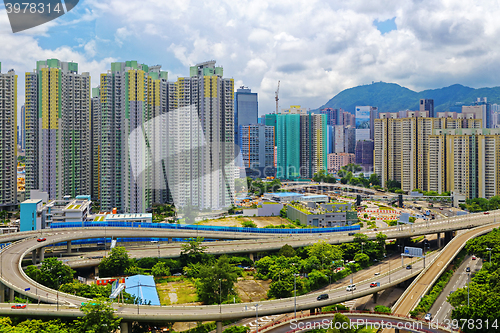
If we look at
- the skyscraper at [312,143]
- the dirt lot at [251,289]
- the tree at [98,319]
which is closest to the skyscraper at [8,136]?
the dirt lot at [251,289]

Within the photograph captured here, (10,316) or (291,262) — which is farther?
(291,262)

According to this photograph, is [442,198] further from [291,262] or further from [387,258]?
[291,262]

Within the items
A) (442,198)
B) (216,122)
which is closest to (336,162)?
(442,198)

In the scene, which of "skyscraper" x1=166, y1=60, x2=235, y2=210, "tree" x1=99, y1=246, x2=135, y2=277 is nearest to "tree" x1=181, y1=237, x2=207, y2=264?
"tree" x1=99, y1=246, x2=135, y2=277

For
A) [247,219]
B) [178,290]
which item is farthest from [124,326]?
[247,219]

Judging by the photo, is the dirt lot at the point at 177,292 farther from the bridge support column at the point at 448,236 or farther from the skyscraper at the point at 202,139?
the bridge support column at the point at 448,236

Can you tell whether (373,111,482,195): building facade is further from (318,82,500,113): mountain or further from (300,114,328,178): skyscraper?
(318,82,500,113): mountain
